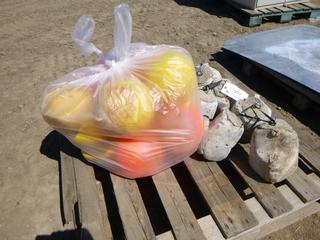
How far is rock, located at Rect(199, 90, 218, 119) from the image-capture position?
1.61 metres

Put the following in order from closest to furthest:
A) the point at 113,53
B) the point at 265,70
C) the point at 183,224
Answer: the point at 183,224 → the point at 113,53 → the point at 265,70

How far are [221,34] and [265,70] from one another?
Result: 118cm

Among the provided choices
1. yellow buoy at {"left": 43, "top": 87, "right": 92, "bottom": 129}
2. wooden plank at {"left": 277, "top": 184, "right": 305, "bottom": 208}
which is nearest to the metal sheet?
wooden plank at {"left": 277, "top": 184, "right": 305, "bottom": 208}

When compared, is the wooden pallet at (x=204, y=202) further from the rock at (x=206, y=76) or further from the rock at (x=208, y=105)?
the rock at (x=206, y=76)

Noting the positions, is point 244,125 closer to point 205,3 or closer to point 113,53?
point 113,53

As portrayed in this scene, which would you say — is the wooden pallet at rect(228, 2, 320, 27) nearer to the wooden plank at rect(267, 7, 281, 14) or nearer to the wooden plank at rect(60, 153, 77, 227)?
the wooden plank at rect(267, 7, 281, 14)

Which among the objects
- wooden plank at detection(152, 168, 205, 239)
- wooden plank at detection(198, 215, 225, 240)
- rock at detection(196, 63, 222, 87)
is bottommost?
wooden plank at detection(198, 215, 225, 240)

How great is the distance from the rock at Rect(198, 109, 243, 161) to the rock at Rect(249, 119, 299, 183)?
105 mm

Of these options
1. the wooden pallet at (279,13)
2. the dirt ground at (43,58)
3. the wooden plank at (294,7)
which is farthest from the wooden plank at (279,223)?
the wooden plank at (294,7)

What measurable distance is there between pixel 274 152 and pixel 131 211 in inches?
29.0

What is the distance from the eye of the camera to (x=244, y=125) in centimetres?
160

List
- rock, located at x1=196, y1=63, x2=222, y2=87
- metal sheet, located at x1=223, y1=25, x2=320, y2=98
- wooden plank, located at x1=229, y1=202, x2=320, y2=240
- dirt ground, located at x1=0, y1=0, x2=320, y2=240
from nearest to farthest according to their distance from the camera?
1. wooden plank, located at x1=229, y1=202, x2=320, y2=240
2. dirt ground, located at x1=0, y1=0, x2=320, y2=240
3. rock, located at x1=196, y1=63, x2=222, y2=87
4. metal sheet, located at x1=223, y1=25, x2=320, y2=98

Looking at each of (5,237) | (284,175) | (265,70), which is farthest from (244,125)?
(5,237)

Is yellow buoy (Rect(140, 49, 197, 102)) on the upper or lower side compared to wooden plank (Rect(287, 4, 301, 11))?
upper
